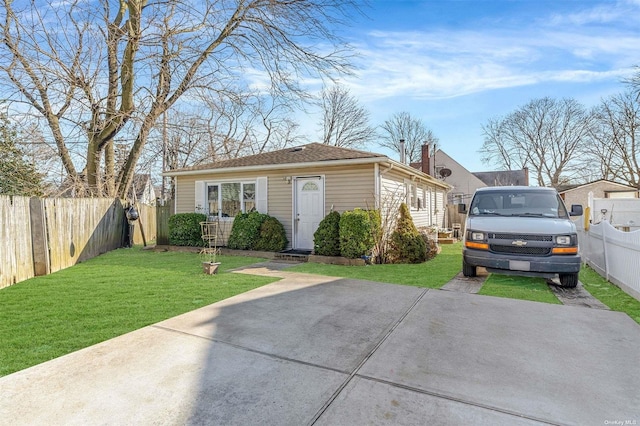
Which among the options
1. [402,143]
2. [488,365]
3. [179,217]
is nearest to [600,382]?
[488,365]

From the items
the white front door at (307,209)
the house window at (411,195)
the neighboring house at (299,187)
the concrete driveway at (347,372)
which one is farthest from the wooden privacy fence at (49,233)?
the house window at (411,195)

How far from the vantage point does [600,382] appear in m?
2.59

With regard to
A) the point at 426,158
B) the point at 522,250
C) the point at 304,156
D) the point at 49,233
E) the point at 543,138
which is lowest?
the point at 522,250

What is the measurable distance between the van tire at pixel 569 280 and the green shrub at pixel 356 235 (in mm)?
3935

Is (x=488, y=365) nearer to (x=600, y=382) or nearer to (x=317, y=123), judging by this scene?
(x=600, y=382)

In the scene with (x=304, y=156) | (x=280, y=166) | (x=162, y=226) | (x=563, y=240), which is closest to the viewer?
(x=563, y=240)

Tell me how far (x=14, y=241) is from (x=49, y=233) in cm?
121

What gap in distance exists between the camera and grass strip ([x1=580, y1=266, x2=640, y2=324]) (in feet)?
14.7

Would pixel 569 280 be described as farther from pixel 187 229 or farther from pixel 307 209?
pixel 187 229

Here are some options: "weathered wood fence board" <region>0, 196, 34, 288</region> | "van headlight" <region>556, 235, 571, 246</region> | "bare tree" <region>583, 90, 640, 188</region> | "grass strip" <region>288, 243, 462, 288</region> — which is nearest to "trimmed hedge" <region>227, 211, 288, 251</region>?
"grass strip" <region>288, 243, 462, 288</region>

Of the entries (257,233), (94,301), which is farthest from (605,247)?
(94,301)

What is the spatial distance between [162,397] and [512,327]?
3665mm

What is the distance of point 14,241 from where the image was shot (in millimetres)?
6309

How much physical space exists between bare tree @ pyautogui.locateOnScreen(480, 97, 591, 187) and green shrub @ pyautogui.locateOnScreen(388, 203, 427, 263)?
3245 centimetres
